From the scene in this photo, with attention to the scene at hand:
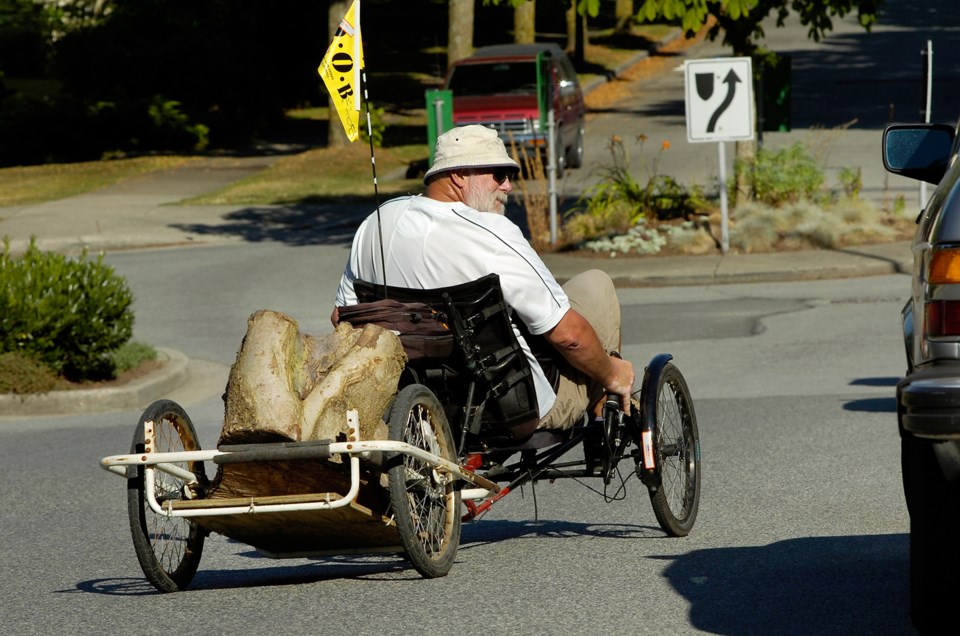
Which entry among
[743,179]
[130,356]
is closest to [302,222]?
[743,179]

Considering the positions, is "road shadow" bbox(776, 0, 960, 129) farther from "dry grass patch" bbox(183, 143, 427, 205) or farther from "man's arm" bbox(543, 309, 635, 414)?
"man's arm" bbox(543, 309, 635, 414)

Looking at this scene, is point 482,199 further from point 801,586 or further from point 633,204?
point 633,204

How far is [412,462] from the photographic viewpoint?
18.8ft

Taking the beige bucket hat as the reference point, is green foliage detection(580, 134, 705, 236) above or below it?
below

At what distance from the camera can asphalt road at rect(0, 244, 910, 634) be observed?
17.6 feet

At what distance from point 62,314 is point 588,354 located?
6433mm

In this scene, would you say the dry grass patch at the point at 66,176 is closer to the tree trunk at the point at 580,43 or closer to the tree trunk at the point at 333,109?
the tree trunk at the point at 333,109

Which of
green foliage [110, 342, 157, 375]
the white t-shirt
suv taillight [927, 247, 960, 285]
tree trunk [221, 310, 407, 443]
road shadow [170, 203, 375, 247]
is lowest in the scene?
road shadow [170, 203, 375, 247]

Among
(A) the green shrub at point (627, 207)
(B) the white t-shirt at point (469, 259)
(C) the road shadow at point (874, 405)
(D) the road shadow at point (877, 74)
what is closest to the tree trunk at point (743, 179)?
(A) the green shrub at point (627, 207)

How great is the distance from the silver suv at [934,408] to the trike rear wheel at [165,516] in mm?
2571

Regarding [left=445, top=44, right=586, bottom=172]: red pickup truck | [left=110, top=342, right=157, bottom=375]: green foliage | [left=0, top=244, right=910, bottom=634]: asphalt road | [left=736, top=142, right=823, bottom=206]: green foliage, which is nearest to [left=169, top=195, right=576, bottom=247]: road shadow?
[left=445, top=44, right=586, bottom=172]: red pickup truck

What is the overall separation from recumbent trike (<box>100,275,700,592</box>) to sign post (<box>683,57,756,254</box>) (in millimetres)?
11036

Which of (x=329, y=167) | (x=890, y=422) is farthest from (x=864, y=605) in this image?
(x=329, y=167)

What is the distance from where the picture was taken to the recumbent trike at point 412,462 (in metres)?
5.42
